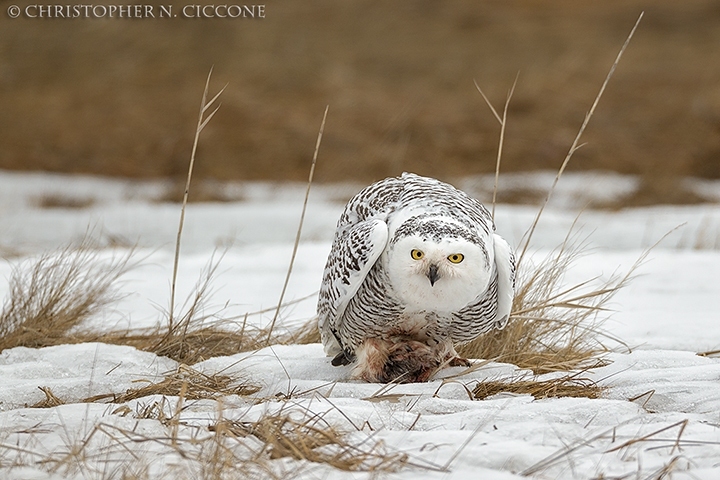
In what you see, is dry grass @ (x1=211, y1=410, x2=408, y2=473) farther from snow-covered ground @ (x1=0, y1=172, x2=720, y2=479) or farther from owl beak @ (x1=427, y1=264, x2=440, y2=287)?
owl beak @ (x1=427, y1=264, x2=440, y2=287)

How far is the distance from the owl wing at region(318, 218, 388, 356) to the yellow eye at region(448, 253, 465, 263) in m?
0.26

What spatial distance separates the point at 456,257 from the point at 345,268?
0.46m

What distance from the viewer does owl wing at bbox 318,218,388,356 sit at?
2697 millimetres

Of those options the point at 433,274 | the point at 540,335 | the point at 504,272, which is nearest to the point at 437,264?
the point at 433,274

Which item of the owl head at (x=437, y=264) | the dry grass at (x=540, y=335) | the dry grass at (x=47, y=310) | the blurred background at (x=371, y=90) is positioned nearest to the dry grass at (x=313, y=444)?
the owl head at (x=437, y=264)

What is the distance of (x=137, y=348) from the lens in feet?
11.4

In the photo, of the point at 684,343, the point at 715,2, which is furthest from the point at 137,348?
the point at 715,2

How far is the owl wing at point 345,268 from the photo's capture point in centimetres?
270

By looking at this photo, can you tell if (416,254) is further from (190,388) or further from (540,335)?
(540,335)

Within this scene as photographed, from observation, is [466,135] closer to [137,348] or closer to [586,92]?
[586,92]

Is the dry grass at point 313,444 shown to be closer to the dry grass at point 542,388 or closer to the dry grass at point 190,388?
the dry grass at point 190,388

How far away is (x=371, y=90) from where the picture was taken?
1447 cm

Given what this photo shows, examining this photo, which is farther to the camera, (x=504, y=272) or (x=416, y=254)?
(x=504, y=272)

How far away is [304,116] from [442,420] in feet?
37.0
